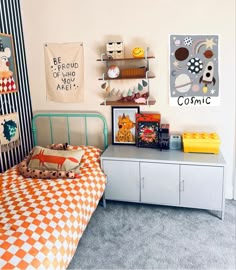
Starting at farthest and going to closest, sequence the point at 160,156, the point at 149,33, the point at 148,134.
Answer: the point at 148,134, the point at 149,33, the point at 160,156

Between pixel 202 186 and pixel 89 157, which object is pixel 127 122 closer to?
pixel 89 157

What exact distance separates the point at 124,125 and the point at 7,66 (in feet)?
4.33

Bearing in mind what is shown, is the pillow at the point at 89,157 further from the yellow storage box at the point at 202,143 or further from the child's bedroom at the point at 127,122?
the yellow storage box at the point at 202,143

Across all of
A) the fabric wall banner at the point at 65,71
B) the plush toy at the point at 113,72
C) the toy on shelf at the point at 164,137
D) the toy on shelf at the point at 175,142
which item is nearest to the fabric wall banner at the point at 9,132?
the fabric wall banner at the point at 65,71

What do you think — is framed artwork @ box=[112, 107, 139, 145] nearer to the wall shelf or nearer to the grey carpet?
the wall shelf

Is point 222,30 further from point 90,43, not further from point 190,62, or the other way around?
point 90,43

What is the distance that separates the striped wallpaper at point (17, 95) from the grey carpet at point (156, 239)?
3.48 ft

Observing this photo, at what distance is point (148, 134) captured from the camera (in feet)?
9.30

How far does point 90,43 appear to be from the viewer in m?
2.86

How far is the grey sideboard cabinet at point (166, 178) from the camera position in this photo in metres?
2.45

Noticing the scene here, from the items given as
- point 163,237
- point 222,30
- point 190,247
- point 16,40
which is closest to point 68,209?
point 163,237

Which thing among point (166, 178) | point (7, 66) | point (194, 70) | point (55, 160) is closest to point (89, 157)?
point (55, 160)

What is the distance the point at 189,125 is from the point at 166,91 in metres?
0.42

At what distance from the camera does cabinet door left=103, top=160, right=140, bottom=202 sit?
2.61m
